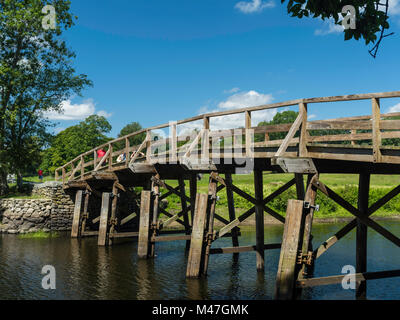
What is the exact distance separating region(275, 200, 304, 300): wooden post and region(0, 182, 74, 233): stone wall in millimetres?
19231

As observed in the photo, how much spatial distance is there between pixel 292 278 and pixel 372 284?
14.2 ft

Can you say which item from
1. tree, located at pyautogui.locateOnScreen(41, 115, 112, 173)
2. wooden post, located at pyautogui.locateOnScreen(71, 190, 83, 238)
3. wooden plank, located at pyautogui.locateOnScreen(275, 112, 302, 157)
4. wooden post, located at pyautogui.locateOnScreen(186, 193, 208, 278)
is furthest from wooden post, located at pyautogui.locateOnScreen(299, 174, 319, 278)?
tree, located at pyautogui.locateOnScreen(41, 115, 112, 173)

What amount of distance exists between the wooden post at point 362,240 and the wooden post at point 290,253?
225 centimetres

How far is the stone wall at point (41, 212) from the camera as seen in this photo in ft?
80.4

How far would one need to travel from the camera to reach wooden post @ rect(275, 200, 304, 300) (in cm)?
837

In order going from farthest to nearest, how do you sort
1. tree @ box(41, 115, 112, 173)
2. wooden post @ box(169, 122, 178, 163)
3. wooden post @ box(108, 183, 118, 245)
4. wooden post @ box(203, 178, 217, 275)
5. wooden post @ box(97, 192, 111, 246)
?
tree @ box(41, 115, 112, 173) → wooden post @ box(108, 183, 118, 245) → wooden post @ box(97, 192, 111, 246) → wooden post @ box(169, 122, 178, 163) → wooden post @ box(203, 178, 217, 275)

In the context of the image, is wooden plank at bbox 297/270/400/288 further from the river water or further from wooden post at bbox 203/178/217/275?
wooden post at bbox 203/178/217/275

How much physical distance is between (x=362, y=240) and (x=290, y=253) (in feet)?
8.43

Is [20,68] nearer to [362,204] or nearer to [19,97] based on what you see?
[19,97]

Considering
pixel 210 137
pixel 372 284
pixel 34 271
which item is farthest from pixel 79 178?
pixel 372 284

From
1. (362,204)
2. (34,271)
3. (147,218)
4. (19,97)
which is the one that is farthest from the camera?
(19,97)

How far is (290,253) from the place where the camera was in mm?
8461

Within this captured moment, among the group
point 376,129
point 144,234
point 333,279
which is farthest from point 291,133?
point 144,234
